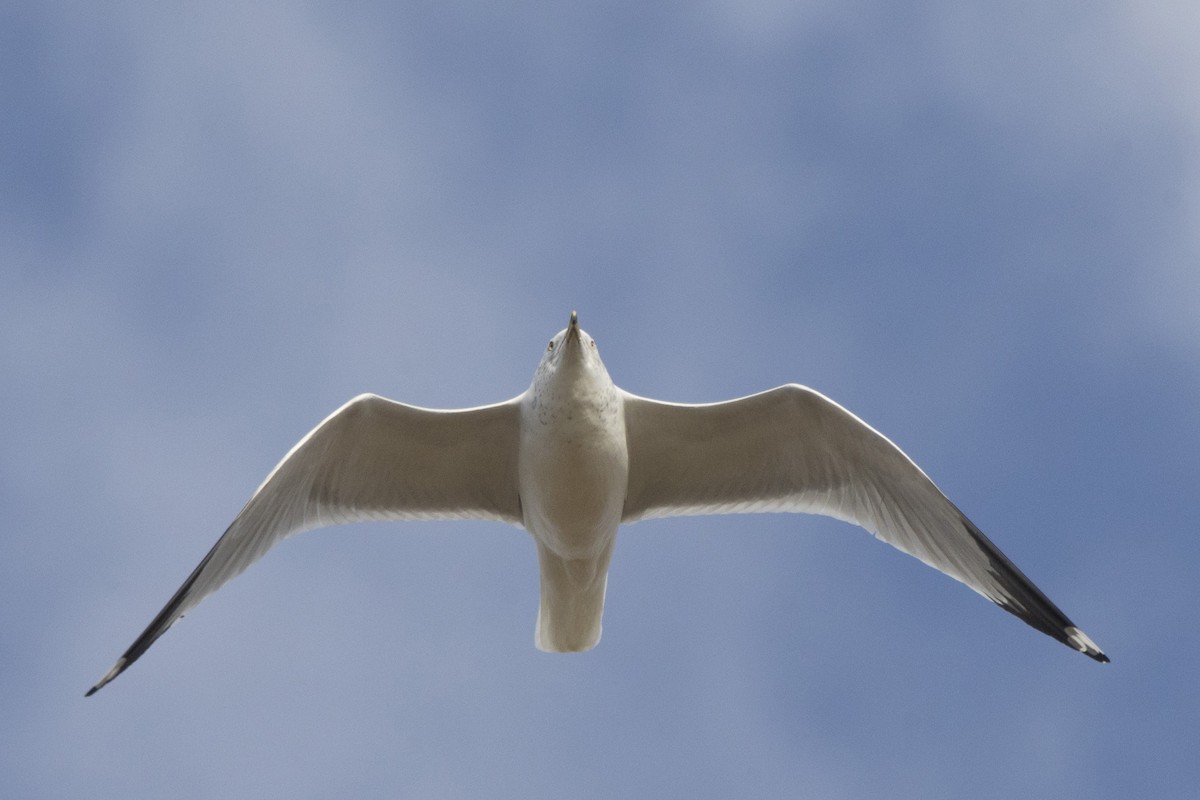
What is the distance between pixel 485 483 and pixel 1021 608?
3.57 meters

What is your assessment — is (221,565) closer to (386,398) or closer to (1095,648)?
(386,398)

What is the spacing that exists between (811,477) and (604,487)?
5.18 feet

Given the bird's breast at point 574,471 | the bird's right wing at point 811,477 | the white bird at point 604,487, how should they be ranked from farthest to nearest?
the bird's right wing at point 811,477, the white bird at point 604,487, the bird's breast at point 574,471

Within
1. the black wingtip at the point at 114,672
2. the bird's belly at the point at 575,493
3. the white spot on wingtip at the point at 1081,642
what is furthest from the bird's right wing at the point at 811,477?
the black wingtip at the point at 114,672

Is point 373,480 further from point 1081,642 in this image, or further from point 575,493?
point 1081,642

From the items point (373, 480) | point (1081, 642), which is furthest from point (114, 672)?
point (1081, 642)

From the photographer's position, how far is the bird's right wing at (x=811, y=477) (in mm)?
9359

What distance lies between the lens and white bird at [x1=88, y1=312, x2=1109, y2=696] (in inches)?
364

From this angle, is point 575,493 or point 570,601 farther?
point 570,601

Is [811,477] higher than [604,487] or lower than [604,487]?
higher

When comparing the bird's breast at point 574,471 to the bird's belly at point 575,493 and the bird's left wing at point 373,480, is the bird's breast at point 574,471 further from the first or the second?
the bird's left wing at point 373,480

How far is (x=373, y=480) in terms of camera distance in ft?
31.7

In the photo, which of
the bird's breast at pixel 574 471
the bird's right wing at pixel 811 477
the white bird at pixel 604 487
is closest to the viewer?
the bird's breast at pixel 574 471

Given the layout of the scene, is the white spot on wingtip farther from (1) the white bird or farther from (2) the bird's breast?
A: (2) the bird's breast
